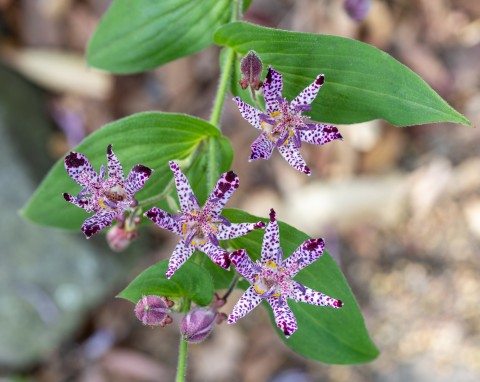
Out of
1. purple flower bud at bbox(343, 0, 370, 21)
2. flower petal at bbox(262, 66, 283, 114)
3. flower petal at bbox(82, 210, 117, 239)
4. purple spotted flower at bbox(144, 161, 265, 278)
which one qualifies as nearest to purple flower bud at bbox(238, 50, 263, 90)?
flower petal at bbox(262, 66, 283, 114)

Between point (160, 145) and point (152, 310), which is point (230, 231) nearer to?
point (152, 310)

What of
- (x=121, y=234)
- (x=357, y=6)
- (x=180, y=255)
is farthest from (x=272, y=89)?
(x=357, y=6)

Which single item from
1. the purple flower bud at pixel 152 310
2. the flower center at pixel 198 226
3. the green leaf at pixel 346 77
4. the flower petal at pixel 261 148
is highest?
the green leaf at pixel 346 77

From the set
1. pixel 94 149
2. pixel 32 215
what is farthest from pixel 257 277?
pixel 32 215

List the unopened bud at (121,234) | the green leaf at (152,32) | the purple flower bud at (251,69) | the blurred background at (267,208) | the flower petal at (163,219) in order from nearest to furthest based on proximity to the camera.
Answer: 1. the flower petal at (163,219)
2. the purple flower bud at (251,69)
3. the unopened bud at (121,234)
4. the green leaf at (152,32)
5. the blurred background at (267,208)

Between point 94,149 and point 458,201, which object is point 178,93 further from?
point 94,149

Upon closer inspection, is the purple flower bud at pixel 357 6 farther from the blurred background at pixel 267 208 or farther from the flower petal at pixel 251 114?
the flower petal at pixel 251 114

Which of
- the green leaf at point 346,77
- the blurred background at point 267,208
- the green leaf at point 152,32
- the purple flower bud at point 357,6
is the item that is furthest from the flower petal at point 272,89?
the blurred background at point 267,208
